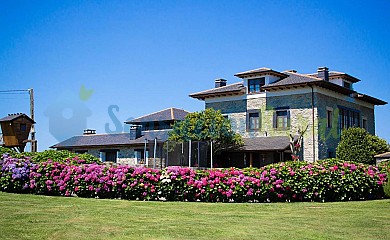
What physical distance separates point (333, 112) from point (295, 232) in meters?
26.8

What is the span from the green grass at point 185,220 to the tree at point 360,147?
56.8 ft

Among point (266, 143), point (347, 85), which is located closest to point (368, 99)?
point (347, 85)

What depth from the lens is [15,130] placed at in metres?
38.6

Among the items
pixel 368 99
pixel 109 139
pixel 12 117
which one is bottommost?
pixel 109 139

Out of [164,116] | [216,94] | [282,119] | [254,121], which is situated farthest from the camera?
[164,116]

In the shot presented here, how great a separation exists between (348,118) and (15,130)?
2577cm

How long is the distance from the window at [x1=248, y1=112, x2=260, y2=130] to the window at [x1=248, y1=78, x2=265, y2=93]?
5.44 ft

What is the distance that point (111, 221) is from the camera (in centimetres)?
928

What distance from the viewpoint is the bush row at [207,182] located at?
14.0 m

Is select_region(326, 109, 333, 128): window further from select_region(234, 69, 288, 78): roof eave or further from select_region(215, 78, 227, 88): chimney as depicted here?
select_region(215, 78, 227, 88): chimney

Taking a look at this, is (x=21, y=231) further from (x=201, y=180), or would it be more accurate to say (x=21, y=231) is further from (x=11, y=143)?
(x=11, y=143)

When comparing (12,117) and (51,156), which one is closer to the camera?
(51,156)

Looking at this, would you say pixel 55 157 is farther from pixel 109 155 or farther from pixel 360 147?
pixel 109 155

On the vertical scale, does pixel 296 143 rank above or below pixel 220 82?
below
